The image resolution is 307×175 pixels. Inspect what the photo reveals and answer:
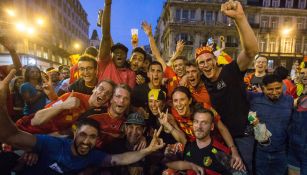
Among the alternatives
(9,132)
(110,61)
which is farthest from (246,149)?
(9,132)

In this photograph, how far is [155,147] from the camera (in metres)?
3.27

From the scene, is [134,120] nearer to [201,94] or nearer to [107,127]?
[107,127]

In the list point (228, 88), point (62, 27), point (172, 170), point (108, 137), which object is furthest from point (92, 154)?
point (62, 27)

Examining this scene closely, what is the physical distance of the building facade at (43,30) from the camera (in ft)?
81.3

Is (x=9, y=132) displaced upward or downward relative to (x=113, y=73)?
downward

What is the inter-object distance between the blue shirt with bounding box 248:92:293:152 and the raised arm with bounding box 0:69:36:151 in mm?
3450

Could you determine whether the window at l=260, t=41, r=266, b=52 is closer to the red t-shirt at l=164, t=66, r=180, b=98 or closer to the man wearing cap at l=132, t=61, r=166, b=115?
the red t-shirt at l=164, t=66, r=180, b=98

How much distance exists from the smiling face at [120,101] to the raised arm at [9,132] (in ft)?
4.15

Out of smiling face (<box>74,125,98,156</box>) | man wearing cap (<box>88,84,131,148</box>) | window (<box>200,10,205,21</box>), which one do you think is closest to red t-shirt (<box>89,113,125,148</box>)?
man wearing cap (<box>88,84,131,148</box>)

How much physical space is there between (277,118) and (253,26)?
4722 cm

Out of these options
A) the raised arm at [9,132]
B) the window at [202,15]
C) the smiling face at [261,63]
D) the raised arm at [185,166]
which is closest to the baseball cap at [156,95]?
the raised arm at [185,166]

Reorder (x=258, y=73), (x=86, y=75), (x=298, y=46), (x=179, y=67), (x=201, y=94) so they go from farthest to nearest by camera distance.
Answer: (x=298, y=46)
(x=258, y=73)
(x=179, y=67)
(x=86, y=75)
(x=201, y=94)

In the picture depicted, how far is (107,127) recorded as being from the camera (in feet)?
11.8

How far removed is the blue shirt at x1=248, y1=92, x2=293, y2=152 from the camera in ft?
12.0
